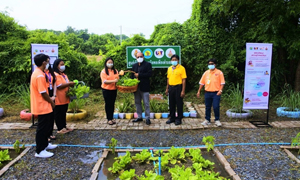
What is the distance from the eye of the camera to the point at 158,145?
438 centimetres

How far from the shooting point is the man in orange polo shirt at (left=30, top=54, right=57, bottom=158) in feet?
11.9

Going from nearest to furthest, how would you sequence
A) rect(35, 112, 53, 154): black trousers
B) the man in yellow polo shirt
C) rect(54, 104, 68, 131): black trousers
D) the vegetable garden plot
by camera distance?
the vegetable garden plot < rect(35, 112, 53, 154): black trousers < rect(54, 104, 68, 131): black trousers < the man in yellow polo shirt

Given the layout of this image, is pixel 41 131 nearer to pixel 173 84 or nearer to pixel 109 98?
pixel 109 98

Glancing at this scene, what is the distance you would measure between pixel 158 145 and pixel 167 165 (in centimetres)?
87

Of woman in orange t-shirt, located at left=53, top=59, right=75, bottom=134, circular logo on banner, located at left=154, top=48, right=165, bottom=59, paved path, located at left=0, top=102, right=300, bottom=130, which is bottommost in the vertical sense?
paved path, located at left=0, top=102, right=300, bottom=130

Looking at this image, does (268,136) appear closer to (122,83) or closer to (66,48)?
(122,83)

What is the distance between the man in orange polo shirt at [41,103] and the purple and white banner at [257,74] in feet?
14.6

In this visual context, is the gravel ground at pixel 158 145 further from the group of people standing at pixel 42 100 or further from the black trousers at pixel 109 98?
the black trousers at pixel 109 98

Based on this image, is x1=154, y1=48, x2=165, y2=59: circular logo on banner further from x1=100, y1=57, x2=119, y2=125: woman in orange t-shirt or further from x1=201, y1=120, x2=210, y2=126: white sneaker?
x1=201, y1=120, x2=210, y2=126: white sneaker

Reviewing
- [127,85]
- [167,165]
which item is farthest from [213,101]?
[167,165]

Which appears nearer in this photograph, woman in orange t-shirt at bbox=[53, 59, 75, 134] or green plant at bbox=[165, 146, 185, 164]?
green plant at bbox=[165, 146, 185, 164]

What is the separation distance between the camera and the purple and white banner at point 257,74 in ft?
17.9

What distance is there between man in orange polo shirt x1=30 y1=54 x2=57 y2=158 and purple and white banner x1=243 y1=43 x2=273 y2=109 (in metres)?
4.44

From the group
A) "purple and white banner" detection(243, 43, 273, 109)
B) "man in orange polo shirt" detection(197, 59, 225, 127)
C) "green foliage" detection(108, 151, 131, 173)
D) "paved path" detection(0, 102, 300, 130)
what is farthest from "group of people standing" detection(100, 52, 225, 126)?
"green foliage" detection(108, 151, 131, 173)
